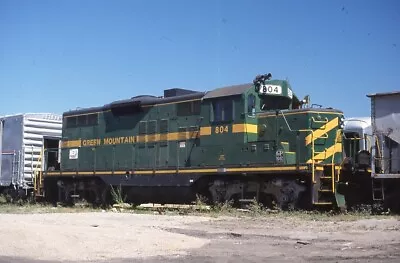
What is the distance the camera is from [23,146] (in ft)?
71.5

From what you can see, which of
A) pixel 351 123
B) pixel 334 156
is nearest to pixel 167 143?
pixel 334 156

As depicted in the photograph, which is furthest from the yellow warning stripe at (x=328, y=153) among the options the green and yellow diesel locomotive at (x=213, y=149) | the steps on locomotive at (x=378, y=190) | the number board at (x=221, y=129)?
the number board at (x=221, y=129)

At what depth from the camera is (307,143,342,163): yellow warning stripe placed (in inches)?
586

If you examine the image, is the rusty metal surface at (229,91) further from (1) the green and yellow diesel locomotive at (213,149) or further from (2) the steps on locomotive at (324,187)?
(2) the steps on locomotive at (324,187)

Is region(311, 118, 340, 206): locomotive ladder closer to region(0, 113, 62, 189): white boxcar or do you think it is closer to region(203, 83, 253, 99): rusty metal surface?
region(203, 83, 253, 99): rusty metal surface

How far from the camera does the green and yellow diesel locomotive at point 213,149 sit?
1499 centimetres

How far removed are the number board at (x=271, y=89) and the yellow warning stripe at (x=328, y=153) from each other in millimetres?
2400

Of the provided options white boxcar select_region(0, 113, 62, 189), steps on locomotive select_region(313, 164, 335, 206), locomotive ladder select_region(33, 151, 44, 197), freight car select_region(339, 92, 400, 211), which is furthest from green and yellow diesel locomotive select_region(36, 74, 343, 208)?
white boxcar select_region(0, 113, 62, 189)

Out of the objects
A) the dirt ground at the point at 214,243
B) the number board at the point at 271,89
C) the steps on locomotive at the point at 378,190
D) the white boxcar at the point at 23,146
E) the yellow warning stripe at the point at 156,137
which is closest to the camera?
the dirt ground at the point at 214,243

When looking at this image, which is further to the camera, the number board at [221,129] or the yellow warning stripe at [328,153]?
the number board at [221,129]

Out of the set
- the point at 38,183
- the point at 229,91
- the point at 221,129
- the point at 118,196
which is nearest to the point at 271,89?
the point at 229,91

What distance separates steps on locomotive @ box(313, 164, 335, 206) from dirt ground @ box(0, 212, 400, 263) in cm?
199

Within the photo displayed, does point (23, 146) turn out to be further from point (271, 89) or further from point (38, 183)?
point (271, 89)

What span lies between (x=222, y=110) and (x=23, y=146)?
972 centimetres
